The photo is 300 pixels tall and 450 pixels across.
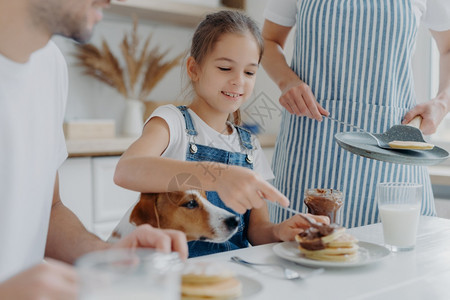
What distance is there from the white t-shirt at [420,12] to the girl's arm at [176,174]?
2.12ft

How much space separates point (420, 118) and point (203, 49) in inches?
26.0

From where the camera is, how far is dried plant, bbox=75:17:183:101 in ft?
9.48

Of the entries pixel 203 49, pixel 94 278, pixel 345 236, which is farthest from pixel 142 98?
pixel 94 278

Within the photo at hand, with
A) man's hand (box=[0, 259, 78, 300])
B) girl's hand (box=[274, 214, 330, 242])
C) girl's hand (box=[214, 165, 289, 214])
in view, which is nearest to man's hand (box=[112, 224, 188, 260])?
girl's hand (box=[214, 165, 289, 214])

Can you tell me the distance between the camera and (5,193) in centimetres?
87

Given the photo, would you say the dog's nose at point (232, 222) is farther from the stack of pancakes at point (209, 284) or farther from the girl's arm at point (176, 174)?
the stack of pancakes at point (209, 284)

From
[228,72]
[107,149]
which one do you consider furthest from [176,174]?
[107,149]

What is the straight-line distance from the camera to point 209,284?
72cm

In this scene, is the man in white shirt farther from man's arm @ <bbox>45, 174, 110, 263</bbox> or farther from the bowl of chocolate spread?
the bowl of chocolate spread

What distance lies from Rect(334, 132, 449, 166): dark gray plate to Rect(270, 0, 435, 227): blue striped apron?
173mm

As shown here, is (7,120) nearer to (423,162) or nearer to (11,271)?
(11,271)

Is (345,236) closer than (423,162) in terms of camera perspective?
Yes

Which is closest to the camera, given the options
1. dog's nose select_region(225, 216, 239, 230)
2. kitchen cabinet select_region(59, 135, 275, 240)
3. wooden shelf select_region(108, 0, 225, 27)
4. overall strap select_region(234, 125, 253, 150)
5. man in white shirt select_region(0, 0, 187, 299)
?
man in white shirt select_region(0, 0, 187, 299)

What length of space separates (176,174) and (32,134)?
27 centimetres
